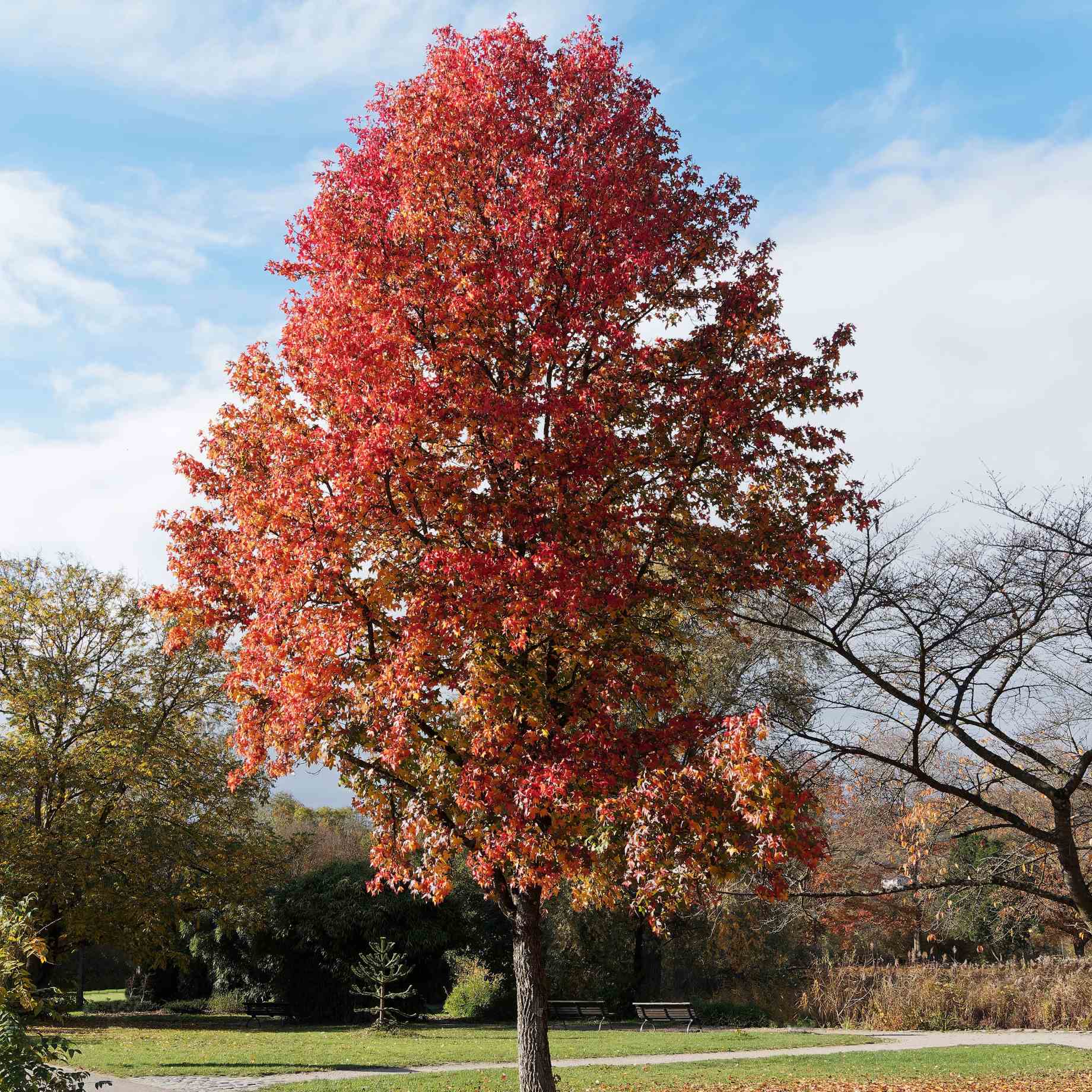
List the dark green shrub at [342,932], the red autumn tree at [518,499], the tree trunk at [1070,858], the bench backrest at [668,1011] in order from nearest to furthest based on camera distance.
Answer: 1. the red autumn tree at [518,499]
2. the tree trunk at [1070,858]
3. the bench backrest at [668,1011]
4. the dark green shrub at [342,932]

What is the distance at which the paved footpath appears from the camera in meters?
12.2

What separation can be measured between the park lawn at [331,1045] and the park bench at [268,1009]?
2.04 m

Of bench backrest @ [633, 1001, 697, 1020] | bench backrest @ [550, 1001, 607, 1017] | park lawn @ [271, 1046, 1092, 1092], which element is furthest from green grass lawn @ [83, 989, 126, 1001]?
park lawn @ [271, 1046, 1092, 1092]

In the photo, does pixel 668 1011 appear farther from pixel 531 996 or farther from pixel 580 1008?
pixel 531 996

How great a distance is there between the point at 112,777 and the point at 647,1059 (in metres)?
14.0

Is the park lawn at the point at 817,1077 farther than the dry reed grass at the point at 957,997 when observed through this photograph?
No

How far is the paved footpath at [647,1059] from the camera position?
1216 cm

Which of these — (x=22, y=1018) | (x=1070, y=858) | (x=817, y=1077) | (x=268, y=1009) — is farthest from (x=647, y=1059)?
(x=268, y=1009)

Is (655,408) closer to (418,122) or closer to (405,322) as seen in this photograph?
(405,322)

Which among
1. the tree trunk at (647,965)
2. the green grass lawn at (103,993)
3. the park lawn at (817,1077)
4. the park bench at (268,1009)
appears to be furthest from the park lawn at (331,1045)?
the green grass lawn at (103,993)

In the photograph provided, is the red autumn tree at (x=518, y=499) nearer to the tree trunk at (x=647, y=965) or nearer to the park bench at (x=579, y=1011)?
the park bench at (x=579, y=1011)

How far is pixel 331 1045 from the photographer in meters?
17.6

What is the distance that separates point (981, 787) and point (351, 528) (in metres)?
7.32

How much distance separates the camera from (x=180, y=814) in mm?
23609
